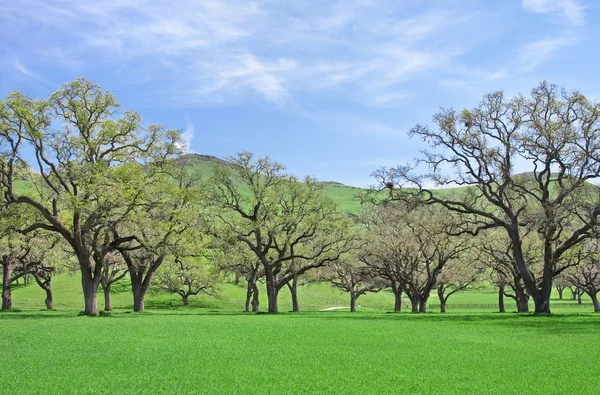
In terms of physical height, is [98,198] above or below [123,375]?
above

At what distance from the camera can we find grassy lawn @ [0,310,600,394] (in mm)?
10758

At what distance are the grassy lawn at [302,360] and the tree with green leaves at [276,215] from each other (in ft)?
65.5

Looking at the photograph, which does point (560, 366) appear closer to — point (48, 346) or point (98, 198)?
point (48, 346)

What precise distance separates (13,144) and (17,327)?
13.8m

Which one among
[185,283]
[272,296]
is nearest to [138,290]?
[272,296]

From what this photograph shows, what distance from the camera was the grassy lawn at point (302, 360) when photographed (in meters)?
10.8

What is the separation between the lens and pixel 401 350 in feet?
52.4

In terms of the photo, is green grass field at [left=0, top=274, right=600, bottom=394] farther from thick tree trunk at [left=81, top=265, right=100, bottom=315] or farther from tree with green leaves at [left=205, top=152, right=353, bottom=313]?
tree with green leaves at [left=205, top=152, right=353, bottom=313]

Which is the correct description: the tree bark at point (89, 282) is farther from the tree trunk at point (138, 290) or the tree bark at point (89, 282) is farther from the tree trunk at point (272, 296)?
the tree trunk at point (272, 296)

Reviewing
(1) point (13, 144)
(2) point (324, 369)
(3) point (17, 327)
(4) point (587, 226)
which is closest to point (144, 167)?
(1) point (13, 144)

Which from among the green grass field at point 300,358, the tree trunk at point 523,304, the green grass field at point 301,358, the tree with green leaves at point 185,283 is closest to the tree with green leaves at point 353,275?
the tree trunk at point 523,304

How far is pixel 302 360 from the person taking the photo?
46.3ft

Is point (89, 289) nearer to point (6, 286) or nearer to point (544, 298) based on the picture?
point (6, 286)

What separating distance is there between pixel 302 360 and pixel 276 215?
2874cm
